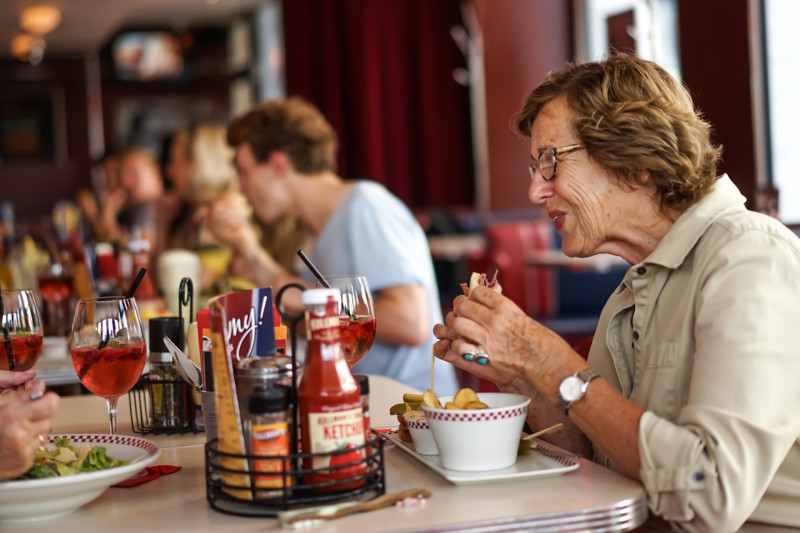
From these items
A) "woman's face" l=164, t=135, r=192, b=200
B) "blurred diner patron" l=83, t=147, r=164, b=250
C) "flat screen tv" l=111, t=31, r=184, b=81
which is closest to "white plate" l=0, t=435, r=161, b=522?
"woman's face" l=164, t=135, r=192, b=200

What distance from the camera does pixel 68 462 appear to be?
122 cm

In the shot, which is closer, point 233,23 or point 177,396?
point 177,396

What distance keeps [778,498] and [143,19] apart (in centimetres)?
1129

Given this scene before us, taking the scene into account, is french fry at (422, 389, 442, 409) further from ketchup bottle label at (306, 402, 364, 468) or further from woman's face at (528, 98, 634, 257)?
woman's face at (528, 98, 634, 257)

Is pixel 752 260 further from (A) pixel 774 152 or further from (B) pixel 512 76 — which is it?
(B) pixel 512 76

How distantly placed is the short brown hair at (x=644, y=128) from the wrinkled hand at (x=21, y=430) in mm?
886

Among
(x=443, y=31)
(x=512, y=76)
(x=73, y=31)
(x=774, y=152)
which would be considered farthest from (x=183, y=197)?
(x=73, y=31)

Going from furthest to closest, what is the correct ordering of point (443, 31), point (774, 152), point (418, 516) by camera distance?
point (443, 31)
point (774, 152)
point (418, 516)

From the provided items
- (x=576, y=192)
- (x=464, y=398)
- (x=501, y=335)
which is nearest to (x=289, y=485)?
(x=464, y=398)

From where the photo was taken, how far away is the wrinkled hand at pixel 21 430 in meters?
1.07

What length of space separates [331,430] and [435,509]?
14 cm

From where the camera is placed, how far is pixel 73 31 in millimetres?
10656

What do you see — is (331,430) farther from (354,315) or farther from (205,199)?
(205,199)

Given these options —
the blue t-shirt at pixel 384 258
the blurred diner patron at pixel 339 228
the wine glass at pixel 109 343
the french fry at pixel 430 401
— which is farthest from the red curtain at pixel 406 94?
the french fry at pixel 430 401
